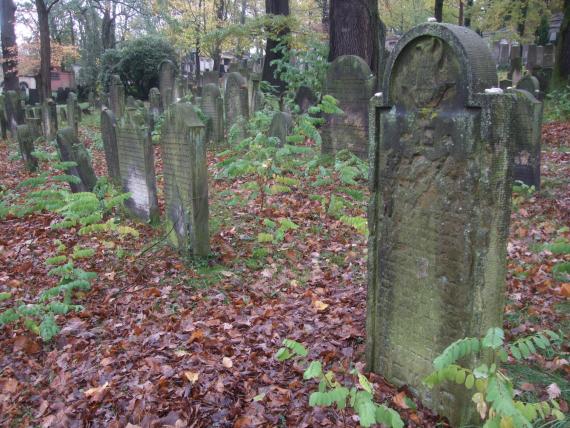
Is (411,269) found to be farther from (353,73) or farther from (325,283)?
(353,73)

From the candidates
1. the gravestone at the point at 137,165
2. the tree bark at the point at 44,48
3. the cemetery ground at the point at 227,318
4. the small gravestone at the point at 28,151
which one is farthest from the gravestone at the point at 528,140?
the tree bark at the point at 44,48

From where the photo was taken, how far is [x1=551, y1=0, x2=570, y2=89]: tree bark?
16.1 metres

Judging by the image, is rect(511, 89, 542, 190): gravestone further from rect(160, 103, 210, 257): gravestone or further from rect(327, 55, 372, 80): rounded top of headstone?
rect(160, 103, 210, 257): gravestone

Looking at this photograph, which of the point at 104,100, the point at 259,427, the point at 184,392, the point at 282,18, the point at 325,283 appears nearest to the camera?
the point at 259,427

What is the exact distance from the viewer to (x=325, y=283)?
209 inches

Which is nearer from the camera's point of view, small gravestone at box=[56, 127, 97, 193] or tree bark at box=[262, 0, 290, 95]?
small gravestone at box=[56, 127, 97, 193]

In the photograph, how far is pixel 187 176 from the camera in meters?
5.74

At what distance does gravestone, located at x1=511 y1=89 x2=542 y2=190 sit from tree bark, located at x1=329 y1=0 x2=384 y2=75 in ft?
15.0

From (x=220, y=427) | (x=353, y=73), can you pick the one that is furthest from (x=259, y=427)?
(x=353, y=73)

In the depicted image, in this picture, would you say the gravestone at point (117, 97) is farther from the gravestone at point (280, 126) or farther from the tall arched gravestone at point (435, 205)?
the tall arched gravestone at point (435, 205)

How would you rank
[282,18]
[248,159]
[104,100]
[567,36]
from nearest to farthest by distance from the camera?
[248,159], [282,18], [567,36], [104,100]

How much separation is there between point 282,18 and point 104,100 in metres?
11.1

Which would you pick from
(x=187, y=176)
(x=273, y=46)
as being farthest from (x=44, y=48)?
(x=187, y=176)

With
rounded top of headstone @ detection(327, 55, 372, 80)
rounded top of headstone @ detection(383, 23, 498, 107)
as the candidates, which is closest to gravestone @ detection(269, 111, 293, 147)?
rounded top of headstone @ detection(327, 55, 372, 80)
